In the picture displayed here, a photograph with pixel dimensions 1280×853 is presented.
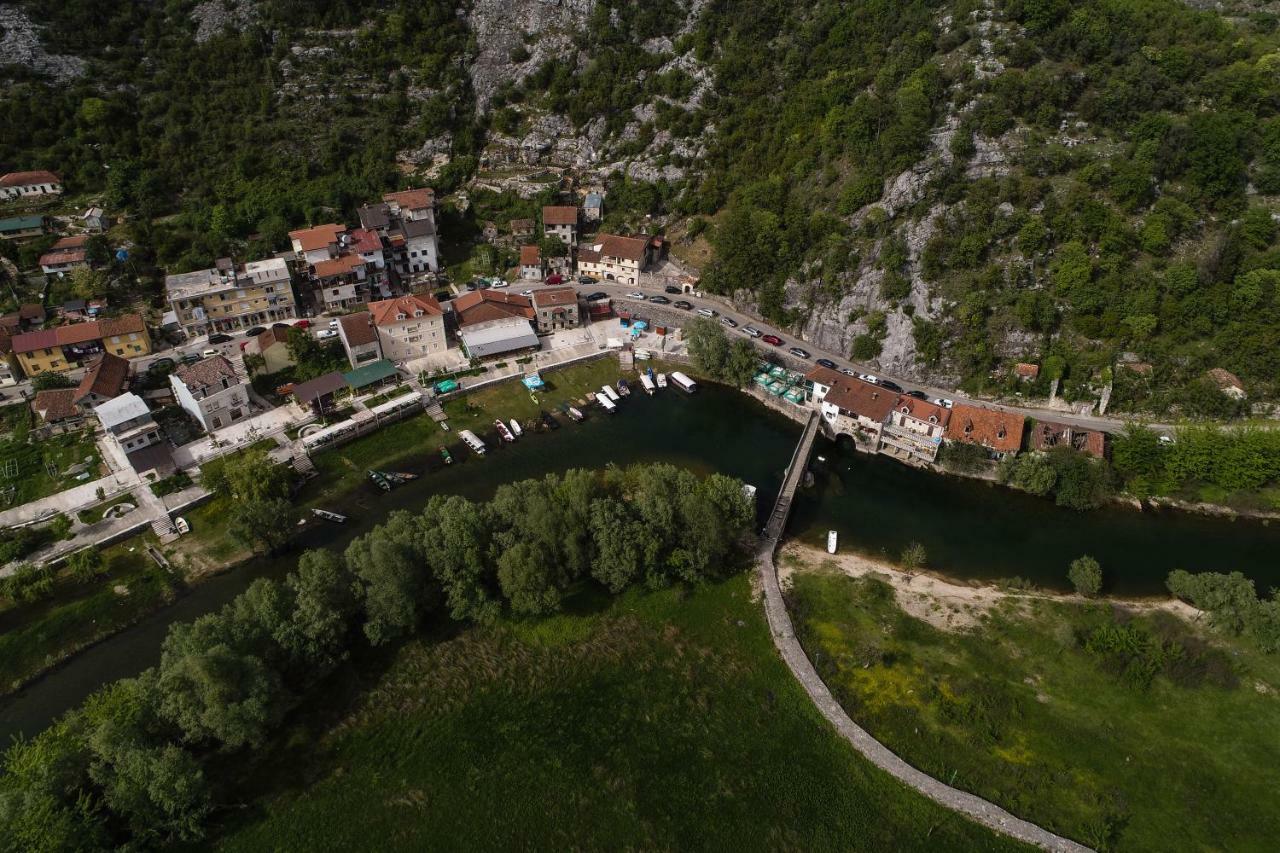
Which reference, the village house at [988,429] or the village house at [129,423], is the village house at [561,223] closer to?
the village house at [129,423]

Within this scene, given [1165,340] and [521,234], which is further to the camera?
[521,234]

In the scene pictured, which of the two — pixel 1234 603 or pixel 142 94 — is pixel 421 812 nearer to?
pixel 1234 603

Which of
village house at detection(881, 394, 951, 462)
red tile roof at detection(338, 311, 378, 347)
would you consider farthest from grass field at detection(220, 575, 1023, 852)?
red tile roof at detection(338, 311, 378, 347)

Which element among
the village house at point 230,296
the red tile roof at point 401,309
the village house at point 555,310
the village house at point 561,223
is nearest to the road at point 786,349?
the village house at point 555,310

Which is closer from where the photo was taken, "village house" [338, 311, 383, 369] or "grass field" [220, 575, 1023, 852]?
"grass field" [220, 575, 1023, 852]

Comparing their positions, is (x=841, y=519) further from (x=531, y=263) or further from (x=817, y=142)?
(x=531, y=263)

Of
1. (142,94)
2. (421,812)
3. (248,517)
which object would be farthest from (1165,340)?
(142,94)

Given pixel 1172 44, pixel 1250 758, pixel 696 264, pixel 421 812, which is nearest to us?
pixel 421 812

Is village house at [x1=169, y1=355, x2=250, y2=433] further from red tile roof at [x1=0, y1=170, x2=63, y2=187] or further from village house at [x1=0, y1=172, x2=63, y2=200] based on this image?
red tile roof at [x1=0, y1=170, x2=63, y2=187]
